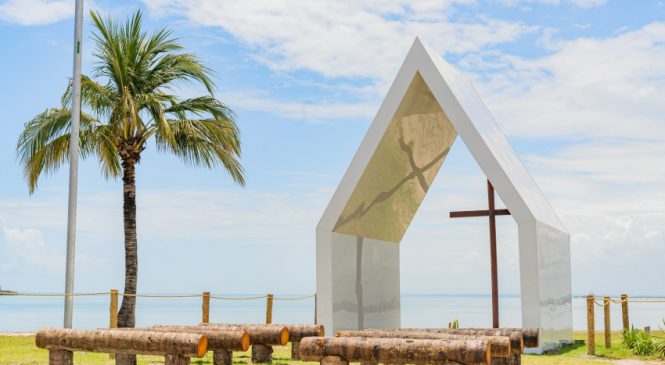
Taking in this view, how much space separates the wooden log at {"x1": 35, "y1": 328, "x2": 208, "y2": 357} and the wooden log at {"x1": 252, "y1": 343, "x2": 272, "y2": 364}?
8.35 ft

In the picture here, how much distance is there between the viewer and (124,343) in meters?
9.55

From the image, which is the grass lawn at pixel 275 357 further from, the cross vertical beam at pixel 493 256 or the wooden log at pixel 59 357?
the wooden log at pixel 59 357

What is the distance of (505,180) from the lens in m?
12.4

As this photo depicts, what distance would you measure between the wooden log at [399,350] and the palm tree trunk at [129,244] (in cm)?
955

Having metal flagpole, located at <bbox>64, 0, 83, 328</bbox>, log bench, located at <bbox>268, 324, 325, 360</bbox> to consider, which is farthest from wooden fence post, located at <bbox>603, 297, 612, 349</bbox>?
metal flagpole, located at <bbox>64, 0, 83, 328</bbox>

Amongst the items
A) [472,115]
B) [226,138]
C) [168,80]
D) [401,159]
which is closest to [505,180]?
[472,115]

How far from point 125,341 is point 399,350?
3.39 metres

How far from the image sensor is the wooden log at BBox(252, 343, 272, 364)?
12000mm

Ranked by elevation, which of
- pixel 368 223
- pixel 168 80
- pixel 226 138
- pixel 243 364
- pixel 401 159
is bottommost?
pixel 243 364

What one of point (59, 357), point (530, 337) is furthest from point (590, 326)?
point (59, 357)

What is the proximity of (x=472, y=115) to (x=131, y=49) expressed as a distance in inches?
333

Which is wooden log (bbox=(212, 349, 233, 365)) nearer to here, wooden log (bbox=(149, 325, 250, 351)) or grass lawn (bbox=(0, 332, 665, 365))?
wooden log (bbox=(149, 325, 250, 351))

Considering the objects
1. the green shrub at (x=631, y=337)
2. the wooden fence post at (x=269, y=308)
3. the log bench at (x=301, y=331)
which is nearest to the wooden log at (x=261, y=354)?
the log bench at (x=301, y=331)

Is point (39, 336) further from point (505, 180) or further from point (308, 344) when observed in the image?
point (505, 180)
